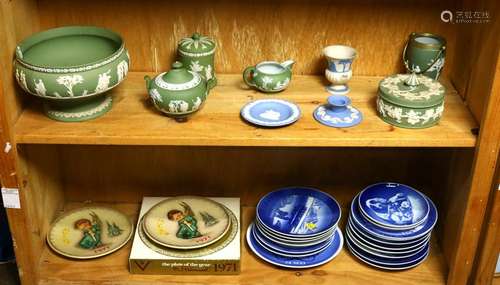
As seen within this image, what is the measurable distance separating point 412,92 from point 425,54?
5.6 inches

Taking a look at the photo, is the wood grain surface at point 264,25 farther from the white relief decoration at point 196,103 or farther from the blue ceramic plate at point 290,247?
the blue ceramic plate at point 290,247

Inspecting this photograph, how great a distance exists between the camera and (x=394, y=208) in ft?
4.78

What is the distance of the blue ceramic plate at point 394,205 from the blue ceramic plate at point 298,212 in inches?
3.1

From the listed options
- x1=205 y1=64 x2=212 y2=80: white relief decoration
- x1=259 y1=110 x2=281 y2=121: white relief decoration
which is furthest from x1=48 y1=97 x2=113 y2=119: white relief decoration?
x1=259 y1=110 x2=281 y2=121: white relief decoration

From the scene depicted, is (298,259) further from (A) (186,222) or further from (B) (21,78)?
(B) (21,78)

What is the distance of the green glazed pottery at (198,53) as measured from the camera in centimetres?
133

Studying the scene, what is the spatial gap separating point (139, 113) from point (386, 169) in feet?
2.19

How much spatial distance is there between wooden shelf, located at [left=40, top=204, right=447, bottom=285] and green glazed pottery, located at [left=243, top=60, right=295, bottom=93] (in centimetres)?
41

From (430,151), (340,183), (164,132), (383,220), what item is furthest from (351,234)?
(164,132)

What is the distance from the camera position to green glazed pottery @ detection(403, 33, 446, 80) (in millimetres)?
1345

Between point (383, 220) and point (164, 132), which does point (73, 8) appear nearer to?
point (164, 132)

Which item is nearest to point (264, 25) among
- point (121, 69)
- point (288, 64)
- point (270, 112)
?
point (288, 64)

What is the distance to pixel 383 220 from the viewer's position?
1.42 metres

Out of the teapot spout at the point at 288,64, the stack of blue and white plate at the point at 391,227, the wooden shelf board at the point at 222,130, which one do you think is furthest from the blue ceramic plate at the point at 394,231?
the teapot spout at the point at 288,64
